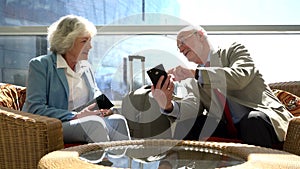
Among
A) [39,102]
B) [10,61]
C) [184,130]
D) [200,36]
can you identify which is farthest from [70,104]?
[10,61]

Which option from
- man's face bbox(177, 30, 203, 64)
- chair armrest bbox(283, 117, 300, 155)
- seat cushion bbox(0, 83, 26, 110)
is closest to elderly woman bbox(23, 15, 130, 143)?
seat cushion bbox(0, 83, 26, 110)

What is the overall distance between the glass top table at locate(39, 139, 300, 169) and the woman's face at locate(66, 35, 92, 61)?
86 cm

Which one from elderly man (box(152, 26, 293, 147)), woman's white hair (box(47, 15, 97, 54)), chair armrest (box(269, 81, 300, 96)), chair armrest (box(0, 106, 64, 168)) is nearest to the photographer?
chair armrest (box(0, 106, 64, 168))

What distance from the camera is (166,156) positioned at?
1.49m

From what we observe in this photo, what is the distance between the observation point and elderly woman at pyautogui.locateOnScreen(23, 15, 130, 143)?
2.07m

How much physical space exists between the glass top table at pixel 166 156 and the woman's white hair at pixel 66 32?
2.86 feet

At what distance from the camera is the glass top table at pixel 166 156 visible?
1216mm

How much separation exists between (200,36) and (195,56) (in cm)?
12

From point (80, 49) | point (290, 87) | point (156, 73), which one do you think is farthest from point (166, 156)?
point (290, 87)

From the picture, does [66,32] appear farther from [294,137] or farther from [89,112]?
[294,137]

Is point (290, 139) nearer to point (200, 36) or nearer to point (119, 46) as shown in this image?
point (200, 36)

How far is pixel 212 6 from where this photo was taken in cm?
341

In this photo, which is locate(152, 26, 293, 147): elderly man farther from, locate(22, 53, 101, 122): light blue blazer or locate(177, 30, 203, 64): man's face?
locate(22, 53, 101, 122): light blue blazer

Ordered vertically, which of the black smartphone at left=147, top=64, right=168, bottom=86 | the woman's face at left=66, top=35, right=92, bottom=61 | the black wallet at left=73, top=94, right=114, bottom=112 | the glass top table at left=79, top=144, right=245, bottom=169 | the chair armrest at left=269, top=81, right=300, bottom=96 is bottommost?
the glass top table at left=79, top=144, right=245, bottom=169
